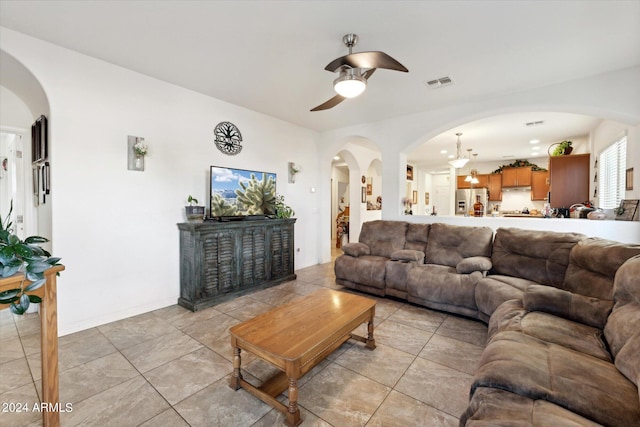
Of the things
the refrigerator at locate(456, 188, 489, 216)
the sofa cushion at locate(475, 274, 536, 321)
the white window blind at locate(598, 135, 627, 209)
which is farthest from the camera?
the refrigerator at locate(456, 188, 489, 216)

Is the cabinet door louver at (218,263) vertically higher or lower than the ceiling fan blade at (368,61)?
lower

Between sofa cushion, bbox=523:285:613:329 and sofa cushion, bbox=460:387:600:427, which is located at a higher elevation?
sofa cushion, bbox=523:285:613:329

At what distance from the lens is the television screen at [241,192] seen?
3709mm

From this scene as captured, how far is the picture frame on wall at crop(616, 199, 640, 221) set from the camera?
9.75ft

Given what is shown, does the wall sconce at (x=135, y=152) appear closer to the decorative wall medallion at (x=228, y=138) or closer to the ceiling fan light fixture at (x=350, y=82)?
the decorative wall medallion at (x=228, y=138)

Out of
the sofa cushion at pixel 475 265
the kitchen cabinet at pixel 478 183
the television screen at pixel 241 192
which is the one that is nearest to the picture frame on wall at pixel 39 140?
the television screen at pixel 241 192

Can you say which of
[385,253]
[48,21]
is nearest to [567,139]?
[385,253]

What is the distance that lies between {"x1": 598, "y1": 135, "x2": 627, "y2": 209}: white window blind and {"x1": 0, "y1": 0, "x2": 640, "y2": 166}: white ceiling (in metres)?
1.41

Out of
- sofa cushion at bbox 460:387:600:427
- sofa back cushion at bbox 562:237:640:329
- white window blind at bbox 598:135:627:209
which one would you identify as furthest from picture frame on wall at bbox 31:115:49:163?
white window blind at bbox 598:135:627:209

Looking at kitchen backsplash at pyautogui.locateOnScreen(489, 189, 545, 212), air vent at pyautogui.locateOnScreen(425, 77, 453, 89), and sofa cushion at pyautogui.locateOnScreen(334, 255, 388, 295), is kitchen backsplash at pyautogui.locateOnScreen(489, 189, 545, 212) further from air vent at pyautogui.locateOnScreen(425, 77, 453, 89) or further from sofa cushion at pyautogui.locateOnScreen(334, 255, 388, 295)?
sofa cushion at pyautogui.locateOnScreen(334, 255, 388, 295)

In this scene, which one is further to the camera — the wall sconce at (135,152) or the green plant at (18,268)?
the wall sconce at (135,152)

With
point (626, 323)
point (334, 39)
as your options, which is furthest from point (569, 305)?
point (334, 39)

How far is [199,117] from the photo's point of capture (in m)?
3.71

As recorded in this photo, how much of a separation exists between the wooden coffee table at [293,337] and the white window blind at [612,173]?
13.4ft
